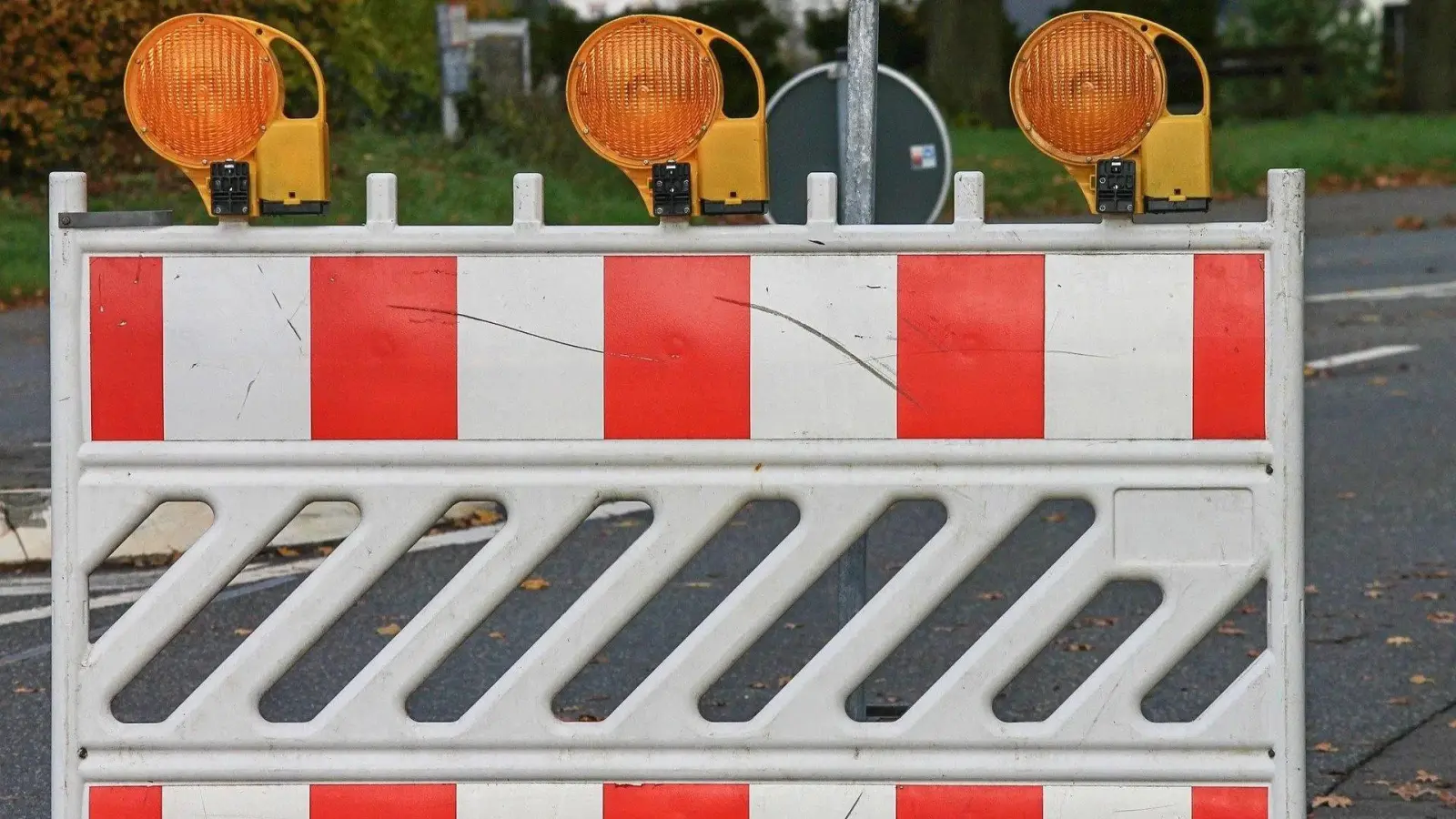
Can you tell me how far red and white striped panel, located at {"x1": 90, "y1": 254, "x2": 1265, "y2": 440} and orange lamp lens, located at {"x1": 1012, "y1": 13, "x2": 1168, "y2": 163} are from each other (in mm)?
175

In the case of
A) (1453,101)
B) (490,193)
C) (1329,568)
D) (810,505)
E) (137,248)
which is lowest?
(1329,568)

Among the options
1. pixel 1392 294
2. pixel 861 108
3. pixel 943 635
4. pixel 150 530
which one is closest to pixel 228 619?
pixel 150 530

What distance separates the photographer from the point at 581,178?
2112 cm

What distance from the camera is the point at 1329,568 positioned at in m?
7.35

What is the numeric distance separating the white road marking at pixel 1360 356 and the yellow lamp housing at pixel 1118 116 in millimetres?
9088

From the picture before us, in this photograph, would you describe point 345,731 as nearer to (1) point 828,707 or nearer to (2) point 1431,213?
(1) point 828,707

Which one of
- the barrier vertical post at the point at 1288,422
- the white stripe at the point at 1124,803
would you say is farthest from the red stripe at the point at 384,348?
the barrier vertical post at the point at 1288,422

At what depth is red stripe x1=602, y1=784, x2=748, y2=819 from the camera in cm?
318

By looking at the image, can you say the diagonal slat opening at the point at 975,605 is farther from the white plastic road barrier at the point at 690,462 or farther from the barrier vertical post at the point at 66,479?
the barrier vertical post at the point at 66,479

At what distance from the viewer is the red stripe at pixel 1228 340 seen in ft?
10.2

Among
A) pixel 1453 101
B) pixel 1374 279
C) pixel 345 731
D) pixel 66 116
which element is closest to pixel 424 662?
pixel 345 731

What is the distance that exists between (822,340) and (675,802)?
70 cm

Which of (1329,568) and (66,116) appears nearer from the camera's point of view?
(1329,568)

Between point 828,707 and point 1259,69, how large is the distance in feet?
100
